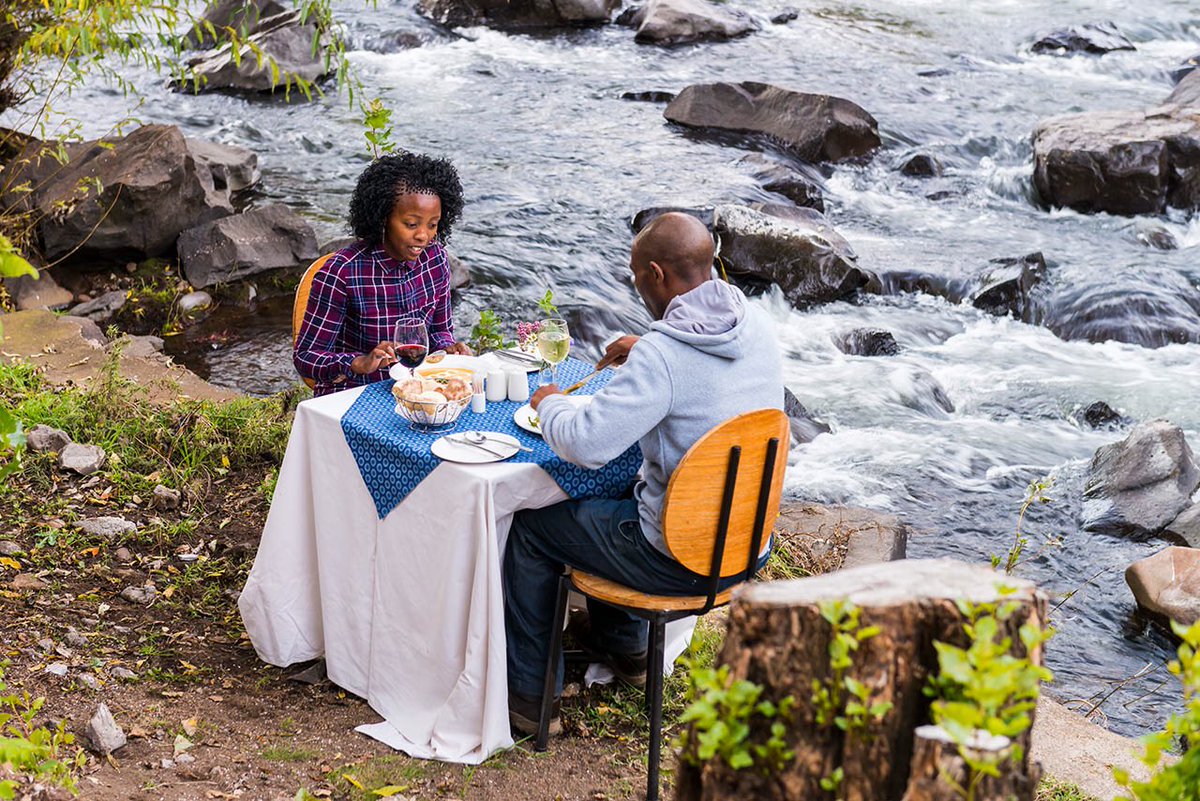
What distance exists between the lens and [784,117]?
10938 millimetres

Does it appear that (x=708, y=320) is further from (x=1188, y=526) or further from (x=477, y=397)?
(x=1188, y=526)

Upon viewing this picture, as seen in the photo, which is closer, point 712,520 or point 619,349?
point 712,520

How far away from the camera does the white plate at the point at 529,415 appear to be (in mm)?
3678

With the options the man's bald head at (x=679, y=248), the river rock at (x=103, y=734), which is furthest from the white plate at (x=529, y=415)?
the river rock at (x=103, y=734)

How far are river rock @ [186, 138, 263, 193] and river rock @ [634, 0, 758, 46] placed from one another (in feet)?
18.0

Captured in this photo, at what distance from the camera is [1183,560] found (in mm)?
5383

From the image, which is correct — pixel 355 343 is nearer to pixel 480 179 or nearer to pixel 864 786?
pixel 864 786

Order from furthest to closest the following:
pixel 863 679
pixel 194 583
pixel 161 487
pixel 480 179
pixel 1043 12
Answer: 1. pixel 1043 12
2. pixel 480 179
3. pixel 161 487
4. pixel 194 583
5. pixel 863 679

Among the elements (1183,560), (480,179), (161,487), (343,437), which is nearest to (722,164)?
(480,179)

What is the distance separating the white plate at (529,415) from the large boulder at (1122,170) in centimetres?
745

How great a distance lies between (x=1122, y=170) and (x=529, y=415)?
305 inches

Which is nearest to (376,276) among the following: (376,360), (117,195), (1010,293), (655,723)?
(376,360)

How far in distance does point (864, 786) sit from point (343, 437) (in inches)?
85.8

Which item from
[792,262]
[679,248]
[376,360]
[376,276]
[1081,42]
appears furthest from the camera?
[1081,42]
